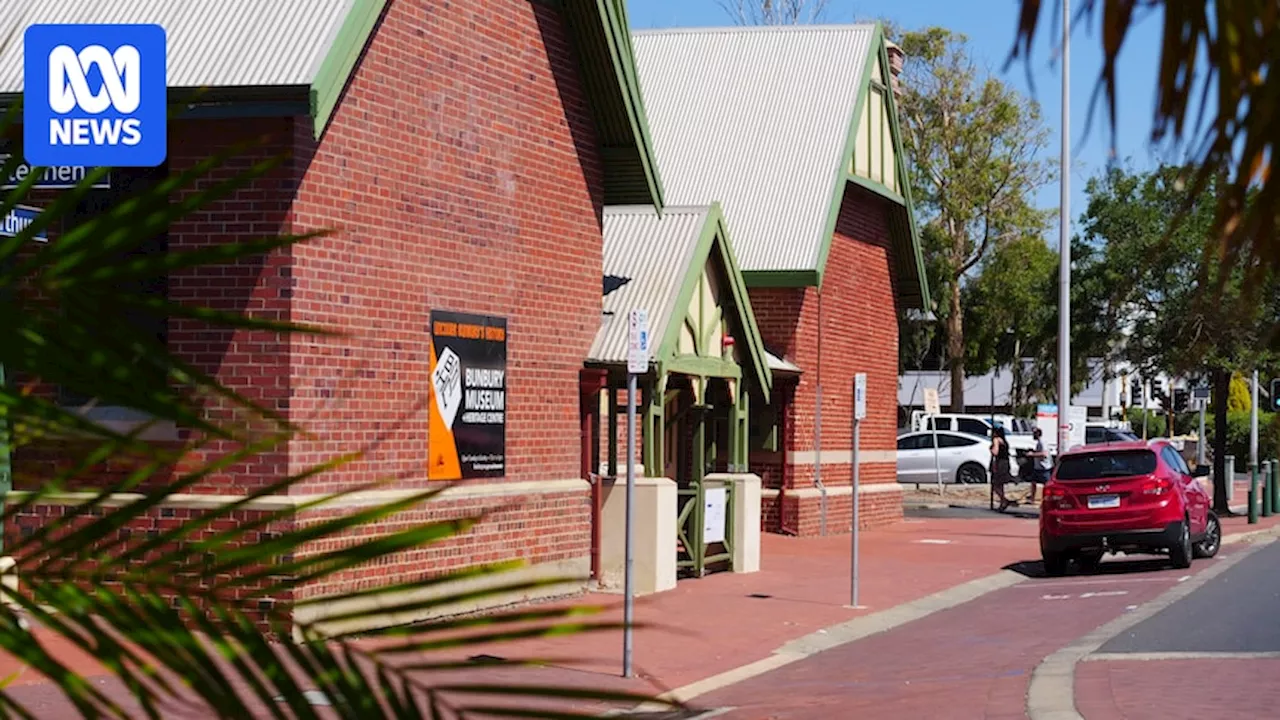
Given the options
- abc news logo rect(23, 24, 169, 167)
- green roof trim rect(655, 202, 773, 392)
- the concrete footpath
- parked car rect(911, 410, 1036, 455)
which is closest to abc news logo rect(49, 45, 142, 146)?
abc news logo rect(23, 24, 169, 167)

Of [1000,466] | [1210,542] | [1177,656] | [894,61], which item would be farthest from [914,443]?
[1177,656]

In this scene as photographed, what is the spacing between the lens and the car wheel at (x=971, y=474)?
5069 centimetres

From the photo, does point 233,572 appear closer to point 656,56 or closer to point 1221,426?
point 656,56

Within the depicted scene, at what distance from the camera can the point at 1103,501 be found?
24.0 m

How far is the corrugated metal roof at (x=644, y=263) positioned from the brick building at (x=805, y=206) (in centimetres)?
589

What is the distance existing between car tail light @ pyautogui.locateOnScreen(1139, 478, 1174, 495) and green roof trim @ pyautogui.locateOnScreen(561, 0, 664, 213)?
7.41m

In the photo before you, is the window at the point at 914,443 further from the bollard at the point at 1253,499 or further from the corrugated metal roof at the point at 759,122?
the corrugated metal roof at the point at 759,122

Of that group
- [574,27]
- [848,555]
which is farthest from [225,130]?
[848,555]

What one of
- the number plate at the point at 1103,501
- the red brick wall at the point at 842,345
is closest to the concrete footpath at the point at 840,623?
the number plate at the point at 1103,501

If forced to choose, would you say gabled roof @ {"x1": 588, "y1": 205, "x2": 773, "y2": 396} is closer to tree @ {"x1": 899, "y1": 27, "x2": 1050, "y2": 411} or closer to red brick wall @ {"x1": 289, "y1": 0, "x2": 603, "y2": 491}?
red brick wall @ {"x1": 289, "y1": 0, "x2": 603, "y2": 491}

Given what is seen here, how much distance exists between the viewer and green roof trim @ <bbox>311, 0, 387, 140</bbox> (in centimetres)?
1491

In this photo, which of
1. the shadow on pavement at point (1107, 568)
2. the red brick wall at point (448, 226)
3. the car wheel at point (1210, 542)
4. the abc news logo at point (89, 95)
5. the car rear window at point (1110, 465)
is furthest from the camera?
the car wheel at point (1210, 542)

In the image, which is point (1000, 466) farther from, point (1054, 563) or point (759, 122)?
point (1054, 563)

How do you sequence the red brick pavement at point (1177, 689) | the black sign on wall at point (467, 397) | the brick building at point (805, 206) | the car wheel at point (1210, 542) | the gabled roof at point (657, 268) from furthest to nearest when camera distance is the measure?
the brick building at point (805, 206) < the car wheel at point (1210, 542) < the gabled roof at point (657, 268) < the black sign on wall at point (467, 397) < the red brick pavement at point (1177, 689)
